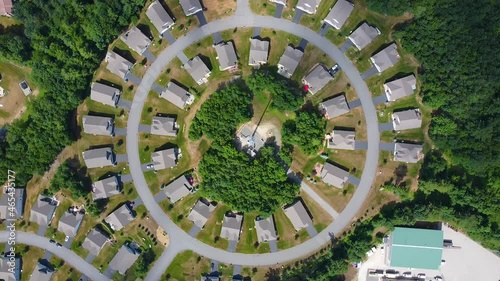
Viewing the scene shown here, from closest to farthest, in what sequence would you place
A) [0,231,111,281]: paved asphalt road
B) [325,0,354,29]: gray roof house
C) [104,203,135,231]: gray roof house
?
1. [325,0,354,29]: gray roof house
2. [104,203,135,231]: gray roof house
3. [0,231,111,281]: paved asphalt road

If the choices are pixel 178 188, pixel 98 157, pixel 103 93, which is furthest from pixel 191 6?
pixel 178 188

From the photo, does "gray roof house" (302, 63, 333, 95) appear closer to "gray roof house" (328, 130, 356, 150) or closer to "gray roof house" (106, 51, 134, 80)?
"gray roof house" (328, 130, 356, 150)

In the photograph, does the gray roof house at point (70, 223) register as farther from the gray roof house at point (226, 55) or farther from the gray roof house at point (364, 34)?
the gray roof house at point (364, 34)

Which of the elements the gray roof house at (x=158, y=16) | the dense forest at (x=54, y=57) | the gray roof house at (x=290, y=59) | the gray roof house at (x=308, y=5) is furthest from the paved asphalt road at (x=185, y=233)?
the dense forest at (x=54, y=57)

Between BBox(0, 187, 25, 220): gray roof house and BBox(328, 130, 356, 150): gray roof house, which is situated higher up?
BBox(328, 130, 356, 150): gray roof house

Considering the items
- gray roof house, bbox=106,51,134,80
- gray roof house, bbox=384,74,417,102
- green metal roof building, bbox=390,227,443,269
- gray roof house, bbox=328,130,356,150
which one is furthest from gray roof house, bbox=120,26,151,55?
green metal roof building, bbox=390,227,443,269

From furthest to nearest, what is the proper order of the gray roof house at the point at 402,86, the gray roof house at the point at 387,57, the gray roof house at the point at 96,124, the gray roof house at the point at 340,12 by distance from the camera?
the gray roof house at the point at 96,124 → the gray roof house at the point at 387,57 → the gray roof house at the point at 402,86 → the gray roof house at the point at 340,12

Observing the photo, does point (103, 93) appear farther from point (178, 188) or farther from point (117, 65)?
point (178, 188)
